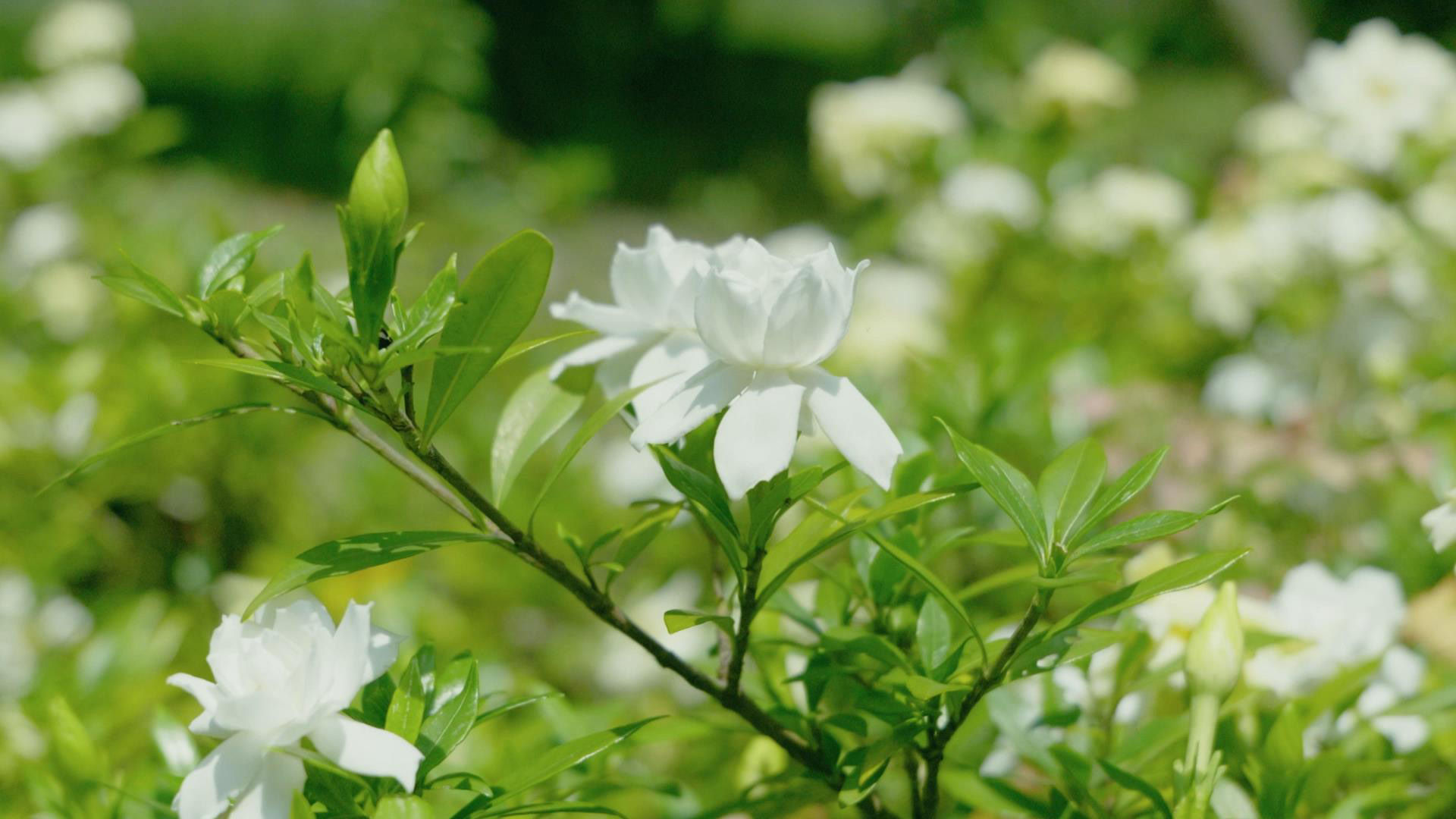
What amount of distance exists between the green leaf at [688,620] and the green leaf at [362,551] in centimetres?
8

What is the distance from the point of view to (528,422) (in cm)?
56

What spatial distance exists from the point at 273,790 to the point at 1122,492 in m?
0.34

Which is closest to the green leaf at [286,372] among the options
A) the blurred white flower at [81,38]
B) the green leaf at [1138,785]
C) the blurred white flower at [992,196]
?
the green leaf at [1138,785]

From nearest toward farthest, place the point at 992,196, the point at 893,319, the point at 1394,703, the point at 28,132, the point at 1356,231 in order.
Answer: the point at 1394,703, the point at 1356,231, the point at 893,319, the point at 992,196, the point at 28,132

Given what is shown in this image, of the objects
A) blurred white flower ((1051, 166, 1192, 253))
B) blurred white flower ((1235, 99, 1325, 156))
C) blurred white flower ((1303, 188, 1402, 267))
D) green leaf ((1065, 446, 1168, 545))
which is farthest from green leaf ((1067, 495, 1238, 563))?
blurred white flower ((1051, 166, 1192, 253))

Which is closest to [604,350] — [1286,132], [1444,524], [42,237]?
[1444,524]

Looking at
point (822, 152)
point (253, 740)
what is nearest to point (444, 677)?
point (253, 740)

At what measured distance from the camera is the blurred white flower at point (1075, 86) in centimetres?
192

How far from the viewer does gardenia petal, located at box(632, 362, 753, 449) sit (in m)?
0.43

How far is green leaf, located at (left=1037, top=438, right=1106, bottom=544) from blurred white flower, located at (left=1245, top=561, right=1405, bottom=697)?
0.22m

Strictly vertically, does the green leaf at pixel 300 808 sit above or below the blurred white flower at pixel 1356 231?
above

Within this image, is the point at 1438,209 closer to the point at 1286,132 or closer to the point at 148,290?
the point at 1286,132

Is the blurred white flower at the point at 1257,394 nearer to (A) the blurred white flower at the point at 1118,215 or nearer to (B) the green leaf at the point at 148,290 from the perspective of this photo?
(A) the blurred white flower at the point at 1118,215

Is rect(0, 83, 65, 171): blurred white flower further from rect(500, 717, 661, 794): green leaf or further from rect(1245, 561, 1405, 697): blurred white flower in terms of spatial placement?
rect(1245, 561, 1405, 697): blurred white flower
